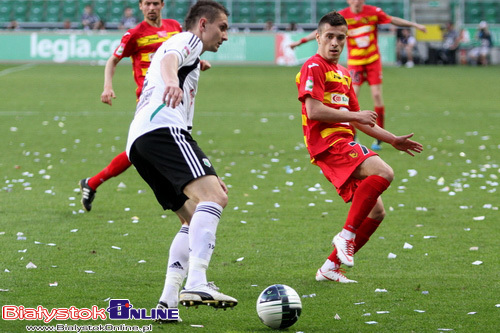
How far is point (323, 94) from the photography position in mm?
5652

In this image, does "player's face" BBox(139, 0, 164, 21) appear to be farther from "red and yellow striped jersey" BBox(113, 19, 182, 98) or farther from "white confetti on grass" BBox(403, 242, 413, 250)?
"white confetti on grass" BBox(403, 242, 413, 250)

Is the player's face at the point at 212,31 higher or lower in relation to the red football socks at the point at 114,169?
higher

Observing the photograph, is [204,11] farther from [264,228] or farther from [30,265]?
[264,228]

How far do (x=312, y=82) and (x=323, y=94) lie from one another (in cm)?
12

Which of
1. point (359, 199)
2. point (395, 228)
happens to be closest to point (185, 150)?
point (359, 199)

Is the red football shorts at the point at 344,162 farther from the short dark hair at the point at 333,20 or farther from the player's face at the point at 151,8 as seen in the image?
the player's face at the point at 151,8

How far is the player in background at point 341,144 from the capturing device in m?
5.43

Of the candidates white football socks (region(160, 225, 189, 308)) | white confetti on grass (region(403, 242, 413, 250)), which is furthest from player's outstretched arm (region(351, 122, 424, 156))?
white football socks (region(160, 225, 189, 308))

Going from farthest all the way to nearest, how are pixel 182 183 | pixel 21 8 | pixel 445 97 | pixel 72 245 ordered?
pixel 21 8 → pixel 445 97 → pixel 72 245 → pixel 182 183

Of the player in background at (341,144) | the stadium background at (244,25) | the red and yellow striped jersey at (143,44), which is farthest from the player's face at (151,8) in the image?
the stadium background at (244,25)

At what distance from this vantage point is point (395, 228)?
23.6ft

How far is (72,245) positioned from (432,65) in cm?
2978

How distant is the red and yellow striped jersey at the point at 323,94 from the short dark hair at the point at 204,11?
1.06m

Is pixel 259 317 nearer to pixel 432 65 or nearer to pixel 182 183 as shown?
pixel 182 183
